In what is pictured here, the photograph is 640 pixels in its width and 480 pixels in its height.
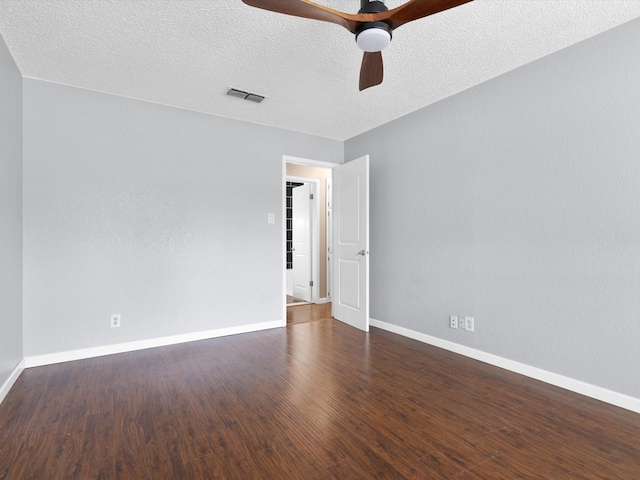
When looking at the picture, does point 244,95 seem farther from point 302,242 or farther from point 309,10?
point 302,242

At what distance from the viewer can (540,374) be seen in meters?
2.61

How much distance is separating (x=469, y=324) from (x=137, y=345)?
3268mm

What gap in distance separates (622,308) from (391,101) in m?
2.59

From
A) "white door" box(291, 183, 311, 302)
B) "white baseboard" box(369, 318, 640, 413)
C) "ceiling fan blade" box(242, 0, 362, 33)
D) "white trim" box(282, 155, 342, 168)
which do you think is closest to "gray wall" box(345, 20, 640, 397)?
"white baseboard" box(369, 318, 640, 413)

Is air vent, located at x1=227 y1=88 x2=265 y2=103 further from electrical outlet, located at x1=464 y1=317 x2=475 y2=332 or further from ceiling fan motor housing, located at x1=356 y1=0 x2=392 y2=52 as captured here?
electrical outlet, located at x1=464 y1=317 x2=475 y2=332

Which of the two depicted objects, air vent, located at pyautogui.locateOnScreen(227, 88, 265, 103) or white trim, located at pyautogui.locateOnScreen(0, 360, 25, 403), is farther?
air vent, located at pyautogui.locateOnScreen(227, 88, 265, 103)

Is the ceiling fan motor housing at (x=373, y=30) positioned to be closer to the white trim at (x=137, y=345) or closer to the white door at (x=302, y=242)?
the white trim at (x=137, y=345)

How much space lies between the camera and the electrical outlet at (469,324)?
310 cm

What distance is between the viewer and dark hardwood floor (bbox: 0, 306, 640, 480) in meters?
1.62

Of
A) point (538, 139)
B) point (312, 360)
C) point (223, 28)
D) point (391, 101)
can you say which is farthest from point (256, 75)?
point (312, 360)

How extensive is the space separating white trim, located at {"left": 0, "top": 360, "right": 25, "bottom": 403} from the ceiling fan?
2931 millimetres

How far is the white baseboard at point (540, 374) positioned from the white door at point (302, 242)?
2.56 metres

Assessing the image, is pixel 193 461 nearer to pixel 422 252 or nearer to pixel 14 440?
pixel 14 440

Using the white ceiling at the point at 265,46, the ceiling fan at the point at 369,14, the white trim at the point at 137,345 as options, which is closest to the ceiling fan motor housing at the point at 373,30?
the ceiling fan at the point at 369,14
